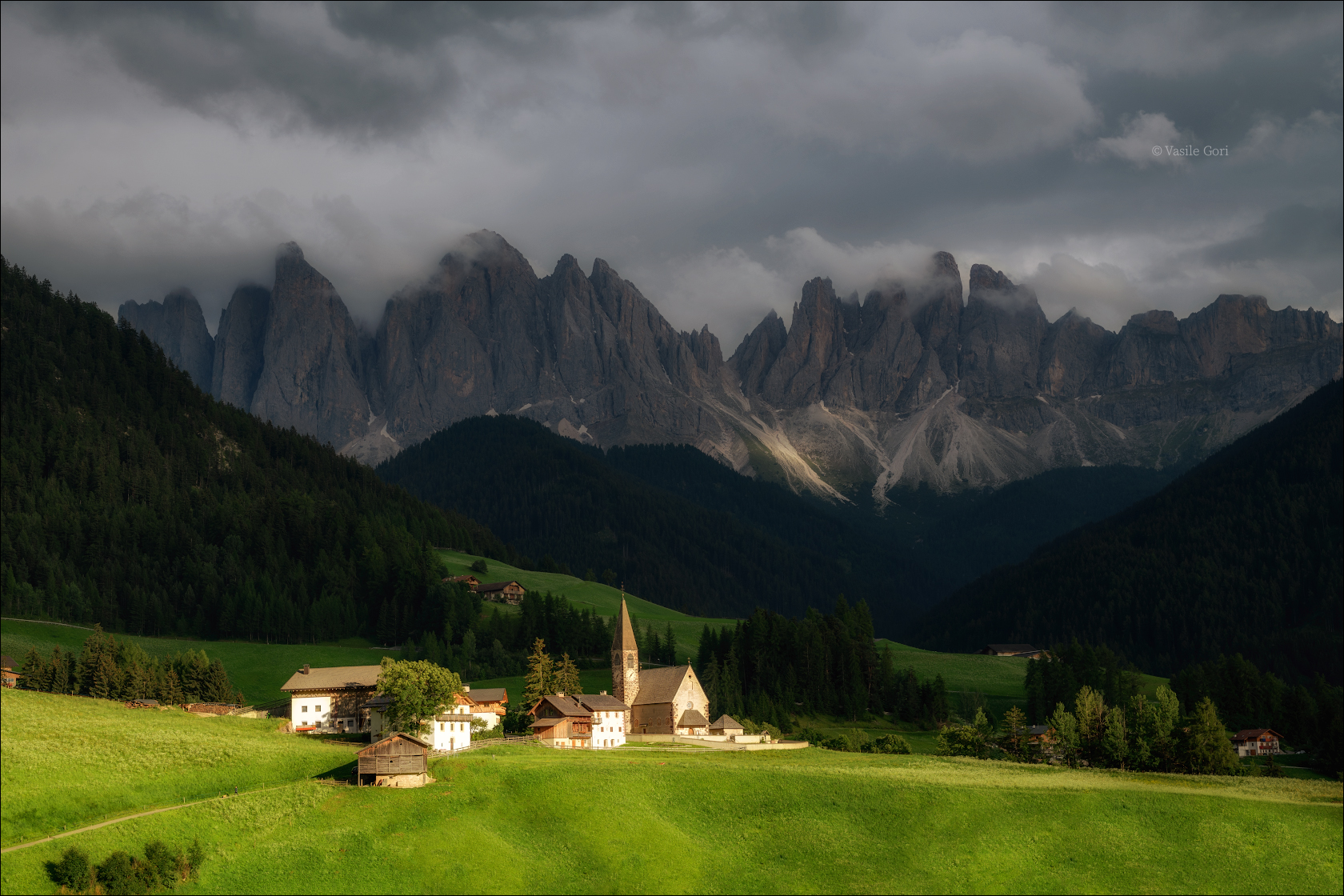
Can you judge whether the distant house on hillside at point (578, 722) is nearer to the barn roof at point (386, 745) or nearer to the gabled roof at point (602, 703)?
the gabled roof at point (602, 703)

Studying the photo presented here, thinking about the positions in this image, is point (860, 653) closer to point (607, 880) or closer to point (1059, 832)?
point (1059, 832)

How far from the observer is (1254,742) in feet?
421

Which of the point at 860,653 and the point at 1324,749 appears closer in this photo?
the point at 1324,749

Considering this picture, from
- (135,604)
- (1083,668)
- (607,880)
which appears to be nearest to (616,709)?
(607,880)

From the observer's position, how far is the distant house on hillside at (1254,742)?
128 meters

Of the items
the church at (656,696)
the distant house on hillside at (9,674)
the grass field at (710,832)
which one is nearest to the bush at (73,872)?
the grass field at (710,832)

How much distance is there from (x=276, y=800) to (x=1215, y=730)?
70.6 metres

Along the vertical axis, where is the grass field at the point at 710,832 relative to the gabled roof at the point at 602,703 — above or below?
below

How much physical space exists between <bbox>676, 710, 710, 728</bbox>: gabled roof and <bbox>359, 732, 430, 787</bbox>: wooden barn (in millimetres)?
43244

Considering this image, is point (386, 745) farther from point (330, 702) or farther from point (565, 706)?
point (330, 702)

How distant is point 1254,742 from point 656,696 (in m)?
64.8

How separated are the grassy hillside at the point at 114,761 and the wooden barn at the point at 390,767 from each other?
6.02 meters

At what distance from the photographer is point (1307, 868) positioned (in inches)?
2594

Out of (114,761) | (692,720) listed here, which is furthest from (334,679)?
(114,761)
